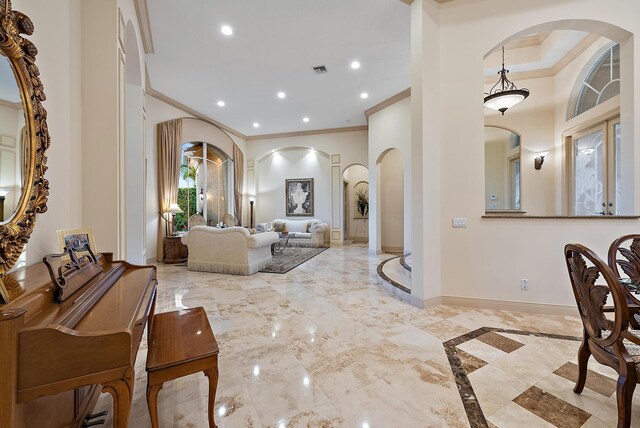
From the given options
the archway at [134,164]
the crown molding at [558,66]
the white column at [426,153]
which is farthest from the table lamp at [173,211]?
the crown molding at [558,66]

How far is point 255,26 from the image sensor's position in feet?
12.6

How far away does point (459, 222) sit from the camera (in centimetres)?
321

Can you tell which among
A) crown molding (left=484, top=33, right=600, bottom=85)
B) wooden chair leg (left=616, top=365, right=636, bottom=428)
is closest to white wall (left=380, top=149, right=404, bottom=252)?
crown molding (left=484, top=33, right=600, bottom=85)

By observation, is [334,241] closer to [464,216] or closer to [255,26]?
[464,216]

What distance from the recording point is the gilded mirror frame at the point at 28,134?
41.9 inches

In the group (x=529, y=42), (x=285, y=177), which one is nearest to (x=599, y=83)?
(x=529, y=42)

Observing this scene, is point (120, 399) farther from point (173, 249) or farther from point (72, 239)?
point (173, 249)

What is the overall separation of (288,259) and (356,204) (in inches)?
193

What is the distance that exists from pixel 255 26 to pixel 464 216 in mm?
3911

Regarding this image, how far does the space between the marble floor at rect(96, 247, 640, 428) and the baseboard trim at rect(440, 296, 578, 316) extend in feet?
0.31

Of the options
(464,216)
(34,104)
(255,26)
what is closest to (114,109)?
(34,104)

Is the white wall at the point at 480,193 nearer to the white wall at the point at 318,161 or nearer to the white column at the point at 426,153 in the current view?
the white column at the point at 426,153

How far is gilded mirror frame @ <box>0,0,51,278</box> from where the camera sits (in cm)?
106

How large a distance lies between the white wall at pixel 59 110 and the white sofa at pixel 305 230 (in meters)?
6.03
